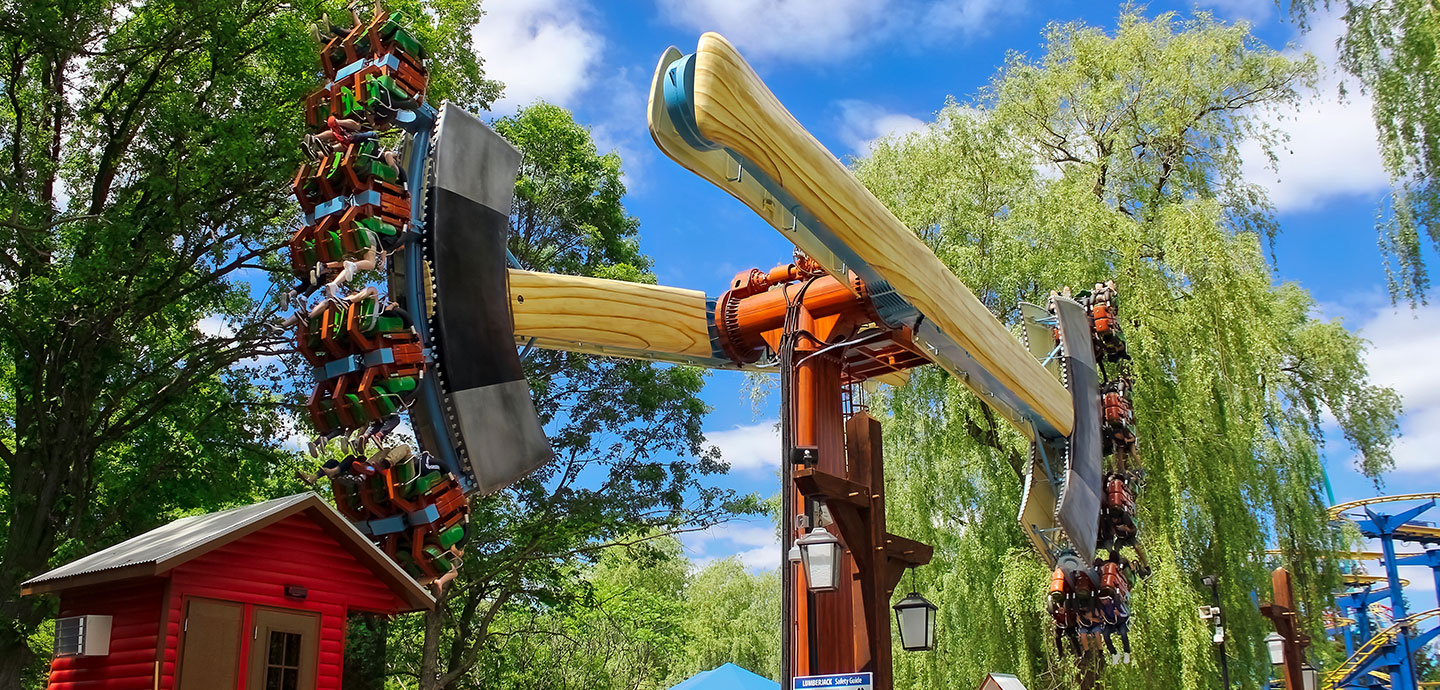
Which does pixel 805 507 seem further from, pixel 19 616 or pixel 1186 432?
pixel 19 616

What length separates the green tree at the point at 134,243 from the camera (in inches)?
528

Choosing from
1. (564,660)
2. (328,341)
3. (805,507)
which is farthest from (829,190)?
(564,660)

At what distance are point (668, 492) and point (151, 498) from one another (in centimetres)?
745

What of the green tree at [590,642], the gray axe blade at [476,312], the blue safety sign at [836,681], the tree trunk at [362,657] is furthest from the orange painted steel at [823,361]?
the tree trunk at [362,657]

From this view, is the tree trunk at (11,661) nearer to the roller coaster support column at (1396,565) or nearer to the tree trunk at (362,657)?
the tree trunk at (362,657)

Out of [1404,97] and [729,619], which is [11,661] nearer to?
[1404,97]

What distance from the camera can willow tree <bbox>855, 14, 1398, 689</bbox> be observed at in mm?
13523

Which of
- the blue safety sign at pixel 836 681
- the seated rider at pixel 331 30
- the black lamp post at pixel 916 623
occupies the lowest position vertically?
the blue safety sign at pixel 836 681

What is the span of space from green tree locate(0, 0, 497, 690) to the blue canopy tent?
20.2 ft

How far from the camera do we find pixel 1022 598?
13812 millimetres

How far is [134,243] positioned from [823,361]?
32.4ft

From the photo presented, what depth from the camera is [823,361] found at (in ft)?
26.3

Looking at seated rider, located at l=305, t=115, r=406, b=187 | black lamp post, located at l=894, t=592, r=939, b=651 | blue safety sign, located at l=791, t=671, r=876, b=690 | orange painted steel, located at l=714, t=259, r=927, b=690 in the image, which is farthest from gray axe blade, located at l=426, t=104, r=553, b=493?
black lamp post, located at l=894, t=592, r=939, b=651

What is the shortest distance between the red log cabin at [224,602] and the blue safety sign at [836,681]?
2110 millimetres
